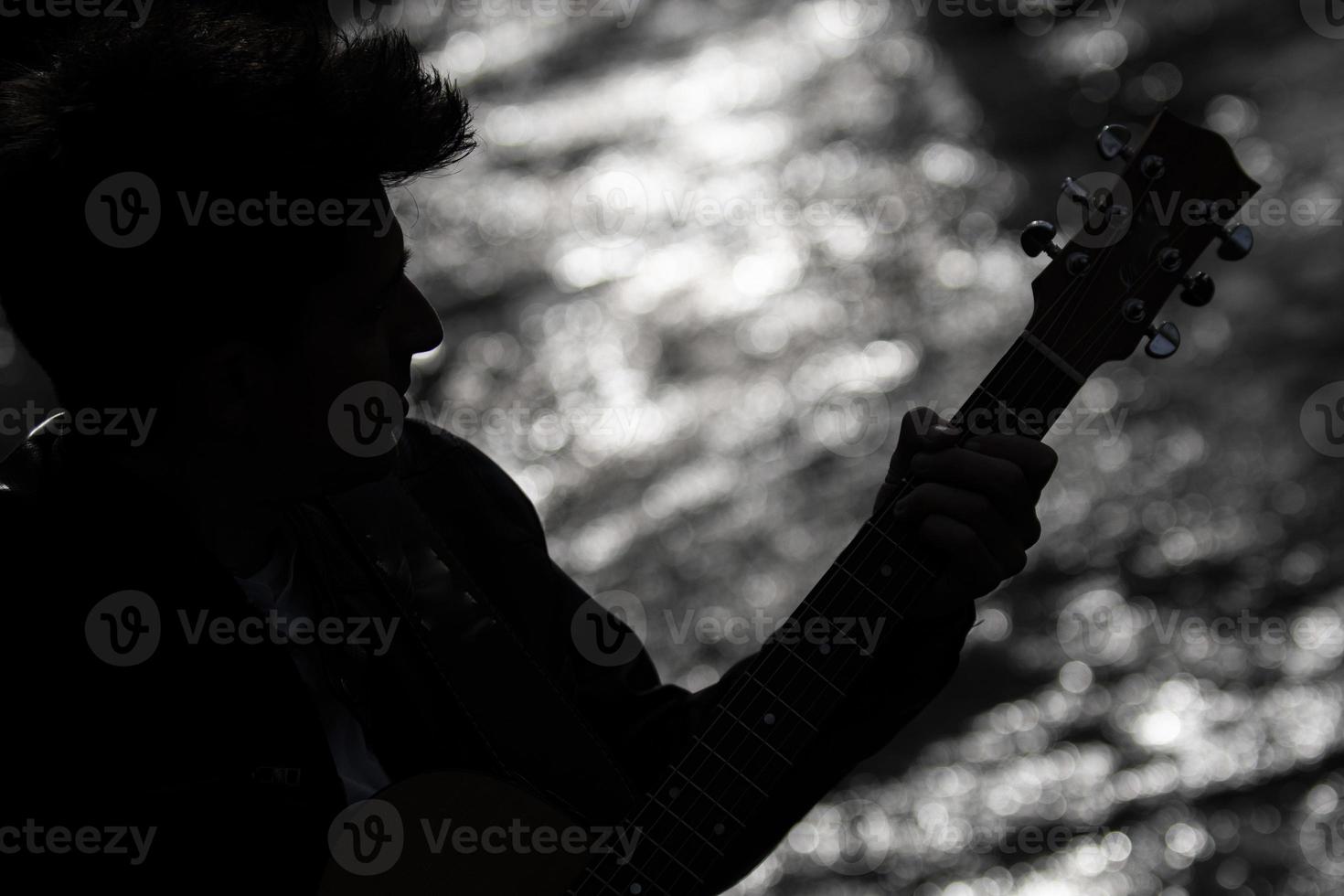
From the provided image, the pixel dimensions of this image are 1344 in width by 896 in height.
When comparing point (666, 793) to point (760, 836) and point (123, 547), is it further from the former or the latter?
point (123, 547)

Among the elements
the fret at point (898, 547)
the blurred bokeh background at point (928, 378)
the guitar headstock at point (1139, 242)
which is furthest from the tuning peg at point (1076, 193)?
the blurred bokeh background at point (928, 378)

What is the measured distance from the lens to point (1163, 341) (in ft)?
4.21

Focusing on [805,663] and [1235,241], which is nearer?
[1235,241]

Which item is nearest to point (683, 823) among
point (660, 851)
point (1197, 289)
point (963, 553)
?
point (660, 851)

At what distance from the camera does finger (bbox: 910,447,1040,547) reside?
125 cm

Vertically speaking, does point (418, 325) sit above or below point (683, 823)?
above

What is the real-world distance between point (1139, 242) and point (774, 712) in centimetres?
56

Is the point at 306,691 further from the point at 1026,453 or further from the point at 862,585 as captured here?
the point at 1026,453

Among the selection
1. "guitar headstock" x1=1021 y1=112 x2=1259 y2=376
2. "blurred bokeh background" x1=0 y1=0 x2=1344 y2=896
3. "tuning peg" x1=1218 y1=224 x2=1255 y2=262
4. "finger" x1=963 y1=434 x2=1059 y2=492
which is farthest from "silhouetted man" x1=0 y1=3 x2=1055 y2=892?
"blurred bokeh background" x1=0 y1=0 x2=1344 y2=896

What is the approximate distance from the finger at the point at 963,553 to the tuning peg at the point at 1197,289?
30cm

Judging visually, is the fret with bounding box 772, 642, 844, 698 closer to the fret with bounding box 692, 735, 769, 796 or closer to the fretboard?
the fretboard

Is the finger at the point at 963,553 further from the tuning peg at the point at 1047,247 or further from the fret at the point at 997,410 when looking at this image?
the tuning peg at the point at 1047,247

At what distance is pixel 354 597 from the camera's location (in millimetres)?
1454

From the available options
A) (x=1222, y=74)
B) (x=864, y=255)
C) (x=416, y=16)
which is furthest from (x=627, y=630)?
(x=416, y=16)
